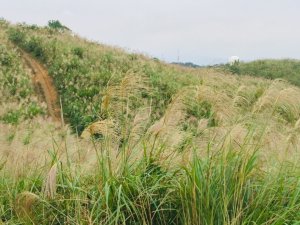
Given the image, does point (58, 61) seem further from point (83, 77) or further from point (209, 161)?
point (209, 161)

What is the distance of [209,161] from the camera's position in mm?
4246

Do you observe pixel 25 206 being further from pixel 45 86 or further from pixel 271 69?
pixel 271 69

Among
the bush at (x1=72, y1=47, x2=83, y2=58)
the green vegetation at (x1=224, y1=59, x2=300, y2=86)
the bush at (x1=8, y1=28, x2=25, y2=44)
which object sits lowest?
the green vegetation at (x1=224, y1=59, x2=300, y2=86)

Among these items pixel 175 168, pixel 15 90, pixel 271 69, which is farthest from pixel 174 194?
pixel 271 69

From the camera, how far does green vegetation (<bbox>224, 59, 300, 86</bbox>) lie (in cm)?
3884

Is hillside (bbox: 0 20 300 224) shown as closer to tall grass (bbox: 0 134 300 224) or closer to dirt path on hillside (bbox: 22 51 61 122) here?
tall grass (bbox: 0 134 300 224)

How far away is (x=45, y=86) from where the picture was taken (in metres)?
19.3

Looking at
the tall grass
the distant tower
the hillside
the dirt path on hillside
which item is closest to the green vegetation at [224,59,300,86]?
the distant tower

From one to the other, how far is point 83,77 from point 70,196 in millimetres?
15929

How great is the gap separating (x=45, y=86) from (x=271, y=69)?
25879 millimetres

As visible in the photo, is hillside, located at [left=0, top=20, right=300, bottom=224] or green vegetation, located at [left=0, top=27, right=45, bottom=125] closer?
hillside, located at [left=0, top=20, right=300, bottom=224]

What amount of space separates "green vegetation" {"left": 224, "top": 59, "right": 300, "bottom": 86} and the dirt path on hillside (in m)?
19.3

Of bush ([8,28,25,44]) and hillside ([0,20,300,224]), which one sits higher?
bush ([8,28,25,44])

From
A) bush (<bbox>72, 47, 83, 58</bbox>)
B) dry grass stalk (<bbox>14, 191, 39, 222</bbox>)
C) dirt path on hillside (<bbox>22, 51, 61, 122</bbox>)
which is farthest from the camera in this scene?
bush (<bbox>72, 47, 83, 58</bbox>)
